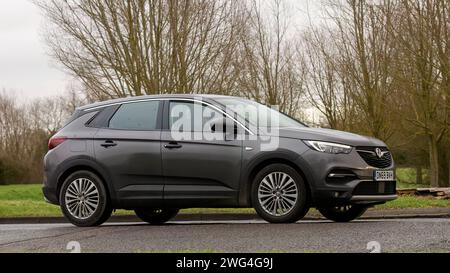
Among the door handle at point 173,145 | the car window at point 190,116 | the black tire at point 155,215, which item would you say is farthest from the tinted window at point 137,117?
the black tire at point 155,215

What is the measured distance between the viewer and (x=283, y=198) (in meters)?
8.55

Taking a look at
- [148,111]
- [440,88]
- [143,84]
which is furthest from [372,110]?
[148,111]

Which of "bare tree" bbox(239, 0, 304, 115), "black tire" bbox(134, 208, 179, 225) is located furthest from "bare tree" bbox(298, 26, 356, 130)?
"black tire" bbox(134, 208, 179, 225)

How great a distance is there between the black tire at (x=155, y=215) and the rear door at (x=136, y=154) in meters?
1.31

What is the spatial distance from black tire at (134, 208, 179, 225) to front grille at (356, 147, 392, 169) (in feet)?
11.3

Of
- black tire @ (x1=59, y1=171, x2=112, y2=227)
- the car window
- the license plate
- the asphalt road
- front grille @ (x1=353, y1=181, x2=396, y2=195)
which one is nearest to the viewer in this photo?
the asphalt road

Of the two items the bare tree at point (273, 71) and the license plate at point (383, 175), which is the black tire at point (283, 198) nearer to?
the license plate at point (383, 175)

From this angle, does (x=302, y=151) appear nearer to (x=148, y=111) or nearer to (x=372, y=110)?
(x=148, y=111)

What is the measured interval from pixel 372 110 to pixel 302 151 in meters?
20.7

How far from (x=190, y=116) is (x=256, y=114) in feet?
2.92

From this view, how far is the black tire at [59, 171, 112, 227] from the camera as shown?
953cm

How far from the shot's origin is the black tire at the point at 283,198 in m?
8.50

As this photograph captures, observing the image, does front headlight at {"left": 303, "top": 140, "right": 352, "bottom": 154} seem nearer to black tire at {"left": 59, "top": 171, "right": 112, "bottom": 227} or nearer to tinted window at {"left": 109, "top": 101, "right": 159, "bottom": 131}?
tinted window at {"left": 109, "top": 101, "right": 159, "bottom": 131}

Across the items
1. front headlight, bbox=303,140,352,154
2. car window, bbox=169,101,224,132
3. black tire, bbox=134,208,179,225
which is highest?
car window, bbox=169,101,224,132
